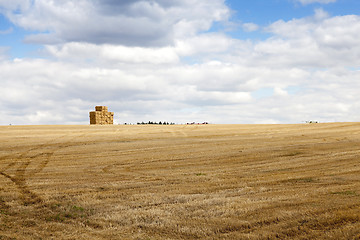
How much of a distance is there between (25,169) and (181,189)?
7889 millimetres

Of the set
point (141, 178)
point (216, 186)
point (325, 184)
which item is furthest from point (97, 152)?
point (325, 184)

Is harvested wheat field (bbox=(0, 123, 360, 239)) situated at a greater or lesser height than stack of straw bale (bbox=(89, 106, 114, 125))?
lesser

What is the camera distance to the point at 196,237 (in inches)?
272

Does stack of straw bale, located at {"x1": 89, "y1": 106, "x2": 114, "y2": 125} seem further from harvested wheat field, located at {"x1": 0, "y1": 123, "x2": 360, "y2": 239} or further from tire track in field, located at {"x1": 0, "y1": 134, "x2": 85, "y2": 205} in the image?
harvested wheat field, located at {"x1": 0, "y1": 123, "x2": 360, "y2": 239}

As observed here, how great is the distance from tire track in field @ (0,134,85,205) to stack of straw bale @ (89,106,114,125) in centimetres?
1390

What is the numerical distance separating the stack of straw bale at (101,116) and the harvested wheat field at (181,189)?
14.3 m

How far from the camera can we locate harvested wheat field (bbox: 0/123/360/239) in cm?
736

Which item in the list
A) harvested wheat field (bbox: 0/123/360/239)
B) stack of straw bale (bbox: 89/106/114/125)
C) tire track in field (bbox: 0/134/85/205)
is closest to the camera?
harvested wheat field (bbox: 0/123/360/239)

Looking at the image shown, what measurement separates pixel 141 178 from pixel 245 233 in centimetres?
665

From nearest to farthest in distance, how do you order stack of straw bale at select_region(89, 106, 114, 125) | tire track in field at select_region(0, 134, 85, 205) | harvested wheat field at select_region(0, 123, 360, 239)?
harvested wheat field at select_region(0, 123, 360, 239) → tire track in field at select_region(0, 134, 85, 205) → stack of straw bale at select_region(89, 106, 114, 125)

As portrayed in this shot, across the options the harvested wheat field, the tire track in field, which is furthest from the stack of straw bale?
the harvested wheat field

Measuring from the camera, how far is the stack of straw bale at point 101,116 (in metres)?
37.3

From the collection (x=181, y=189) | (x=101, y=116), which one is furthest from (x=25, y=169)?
(x=101, y=116)

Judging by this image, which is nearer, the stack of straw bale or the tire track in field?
the tire track in field
